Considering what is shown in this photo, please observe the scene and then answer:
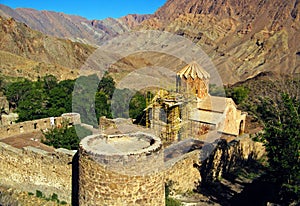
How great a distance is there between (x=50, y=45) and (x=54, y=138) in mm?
62457

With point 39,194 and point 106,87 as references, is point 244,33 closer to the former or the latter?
point 106,87

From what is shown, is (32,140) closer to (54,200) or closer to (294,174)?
(54,200)

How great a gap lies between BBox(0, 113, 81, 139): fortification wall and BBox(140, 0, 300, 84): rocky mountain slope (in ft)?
197

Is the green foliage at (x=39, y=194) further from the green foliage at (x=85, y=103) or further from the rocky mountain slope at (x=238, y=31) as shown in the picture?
the rocky mountain slope at (x=238, y=31)

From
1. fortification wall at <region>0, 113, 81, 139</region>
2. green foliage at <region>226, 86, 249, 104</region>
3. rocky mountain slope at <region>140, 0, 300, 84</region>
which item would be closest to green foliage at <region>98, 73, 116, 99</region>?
fortification wall at <region>0, 113, 81, 139</region>

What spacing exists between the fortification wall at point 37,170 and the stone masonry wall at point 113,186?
10.1ft

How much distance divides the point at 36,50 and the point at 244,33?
8422 centimetres

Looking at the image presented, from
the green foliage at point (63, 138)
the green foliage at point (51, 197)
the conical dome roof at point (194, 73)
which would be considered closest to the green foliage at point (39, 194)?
the green foliage at point (51, 197)

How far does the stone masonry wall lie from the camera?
259 inches

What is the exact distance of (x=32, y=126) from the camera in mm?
16875

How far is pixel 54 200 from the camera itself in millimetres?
10500

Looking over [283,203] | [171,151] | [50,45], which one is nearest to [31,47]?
[50,45]

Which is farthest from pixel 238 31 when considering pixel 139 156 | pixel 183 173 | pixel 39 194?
pixel 139 156

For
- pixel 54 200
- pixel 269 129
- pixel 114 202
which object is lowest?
pixel 54 200
